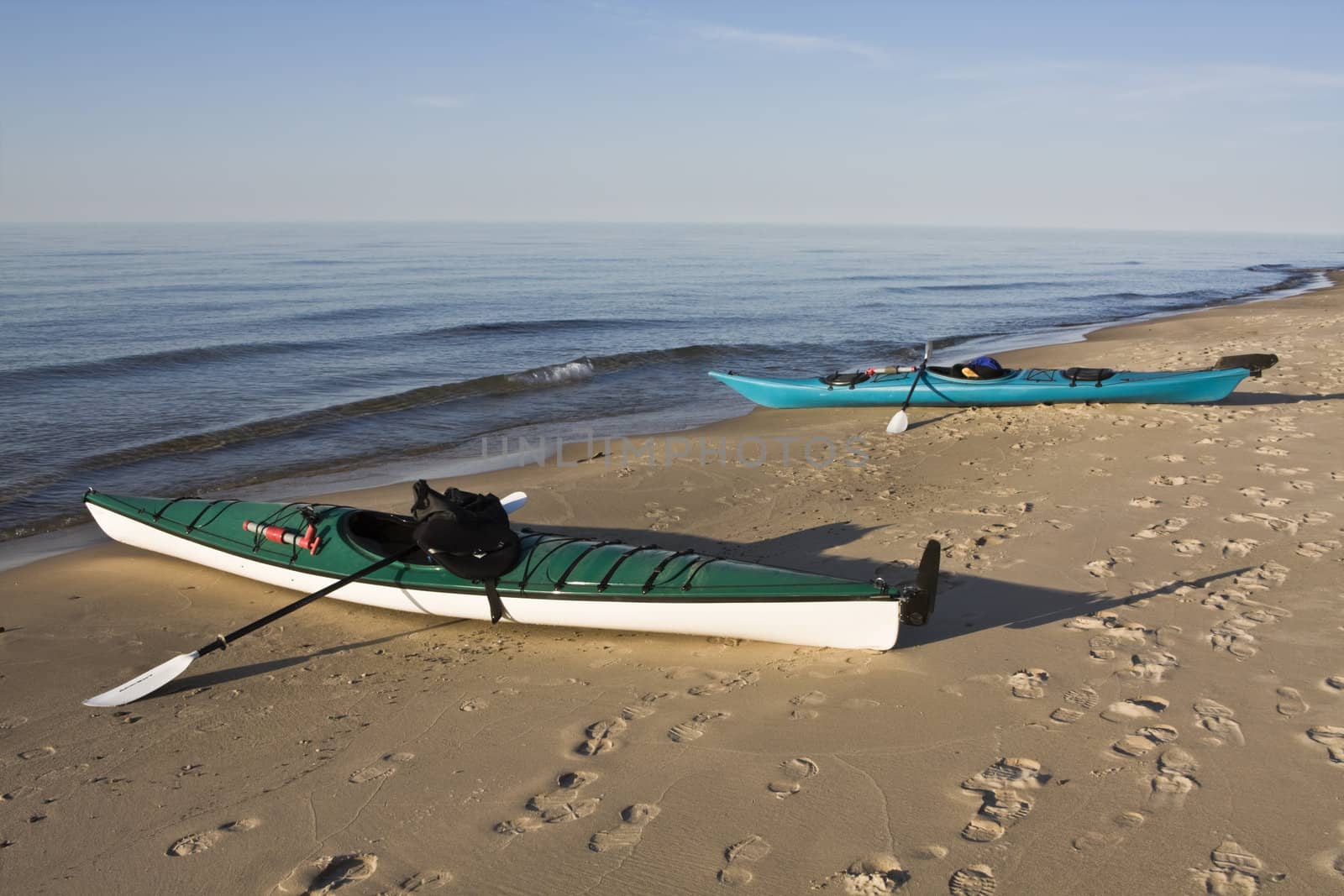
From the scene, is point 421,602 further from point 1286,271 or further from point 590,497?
point 1286,271

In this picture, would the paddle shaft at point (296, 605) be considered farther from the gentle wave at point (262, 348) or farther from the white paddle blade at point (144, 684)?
the gentle wave at point (262, 348)

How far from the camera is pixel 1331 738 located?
3.68 m

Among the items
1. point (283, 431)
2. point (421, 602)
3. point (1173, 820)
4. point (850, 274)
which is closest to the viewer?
point (1173, 820)

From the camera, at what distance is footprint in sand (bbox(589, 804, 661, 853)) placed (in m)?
3.27

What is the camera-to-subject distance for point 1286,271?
41.5 metres

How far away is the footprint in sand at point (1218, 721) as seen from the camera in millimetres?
3715

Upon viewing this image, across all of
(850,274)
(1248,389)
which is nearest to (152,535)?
(1248,389)

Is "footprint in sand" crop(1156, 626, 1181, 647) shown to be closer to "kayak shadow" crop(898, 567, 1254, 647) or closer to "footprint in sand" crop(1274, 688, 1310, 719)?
"kayak shadow" crop(898, 567, 1254, 647)

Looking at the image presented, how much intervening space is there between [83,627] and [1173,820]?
233 inches

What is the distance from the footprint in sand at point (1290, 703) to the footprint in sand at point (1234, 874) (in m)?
1.09

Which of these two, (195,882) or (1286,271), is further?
(1286,271)

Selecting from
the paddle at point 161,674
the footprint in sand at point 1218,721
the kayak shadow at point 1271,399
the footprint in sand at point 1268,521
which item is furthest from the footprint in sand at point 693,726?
the kayak shadow at point 1271,399

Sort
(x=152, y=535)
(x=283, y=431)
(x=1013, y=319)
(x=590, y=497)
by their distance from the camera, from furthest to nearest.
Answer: (x=1013, y=319), (x=283, y=431), (x=590, y=497), (x=152, y=535)

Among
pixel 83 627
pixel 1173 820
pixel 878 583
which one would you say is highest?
pixel 878 583
